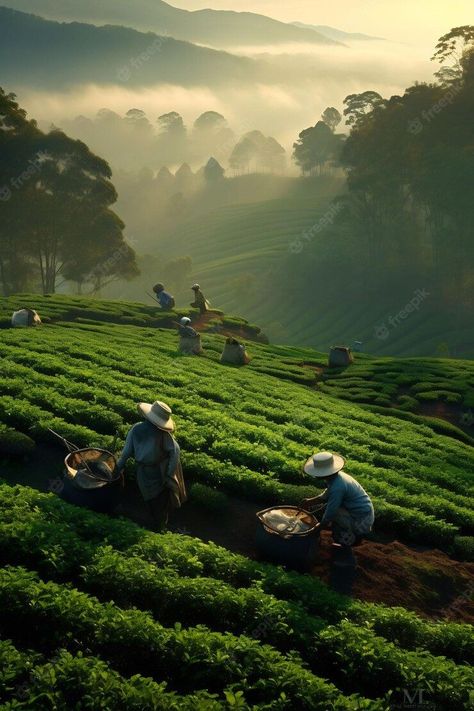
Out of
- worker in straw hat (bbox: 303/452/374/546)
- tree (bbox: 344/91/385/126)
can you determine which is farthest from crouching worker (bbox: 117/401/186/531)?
tree (bbox: 344/91/385/126)

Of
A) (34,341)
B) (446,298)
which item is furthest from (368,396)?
(446,298)

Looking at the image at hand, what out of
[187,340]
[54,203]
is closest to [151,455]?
[187,340]

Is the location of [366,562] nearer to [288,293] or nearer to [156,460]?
[156,460]

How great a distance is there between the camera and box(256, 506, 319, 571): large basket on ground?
451 inches

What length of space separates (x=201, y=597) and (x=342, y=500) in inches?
145

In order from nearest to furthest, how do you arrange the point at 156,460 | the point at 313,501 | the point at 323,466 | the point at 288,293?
1. the point at 323,466
2. the point at 156,460
3. the point at 313,501
4. the point at 288,293

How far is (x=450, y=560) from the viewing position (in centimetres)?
1359

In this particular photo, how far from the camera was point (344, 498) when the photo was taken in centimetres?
1205

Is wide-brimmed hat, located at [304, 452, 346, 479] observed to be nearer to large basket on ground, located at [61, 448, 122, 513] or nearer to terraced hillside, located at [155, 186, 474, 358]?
large basket on ground, located at [61, 448, 122, 513]

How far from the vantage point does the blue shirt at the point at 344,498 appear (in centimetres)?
1168

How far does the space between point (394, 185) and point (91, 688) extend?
271 feet

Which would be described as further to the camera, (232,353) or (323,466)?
(232,353)

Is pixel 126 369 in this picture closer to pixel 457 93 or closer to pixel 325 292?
pixel 457 93

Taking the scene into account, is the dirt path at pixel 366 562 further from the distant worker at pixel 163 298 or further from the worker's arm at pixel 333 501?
the distant worker at pixel 163 298
